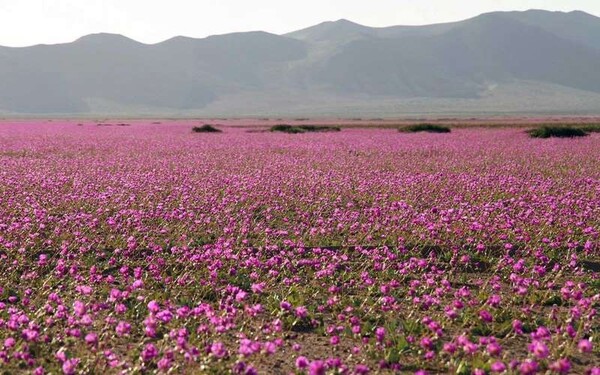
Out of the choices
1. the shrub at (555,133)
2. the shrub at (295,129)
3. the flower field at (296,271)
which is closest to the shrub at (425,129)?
the shrub at (295,129)

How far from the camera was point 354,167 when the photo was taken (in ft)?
65.5

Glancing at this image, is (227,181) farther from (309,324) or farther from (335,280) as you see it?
(309,324)

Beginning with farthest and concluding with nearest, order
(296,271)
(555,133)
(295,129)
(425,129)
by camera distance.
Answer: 1. (295,129)
2. (425,129)
3. (555,133)
4. (296,271)

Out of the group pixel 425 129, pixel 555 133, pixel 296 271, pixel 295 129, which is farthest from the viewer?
pixel 295 129

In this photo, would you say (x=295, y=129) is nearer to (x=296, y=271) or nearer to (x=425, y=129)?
(x=425, y=129)

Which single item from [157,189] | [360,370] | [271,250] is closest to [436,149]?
[157,189]

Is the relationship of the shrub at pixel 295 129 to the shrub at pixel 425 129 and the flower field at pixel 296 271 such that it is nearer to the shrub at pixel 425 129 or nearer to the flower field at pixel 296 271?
the shrub at pixel 425 129

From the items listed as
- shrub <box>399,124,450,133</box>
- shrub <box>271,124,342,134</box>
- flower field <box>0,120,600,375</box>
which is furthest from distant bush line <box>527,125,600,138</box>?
flower field <box>0,120,600,375</box>

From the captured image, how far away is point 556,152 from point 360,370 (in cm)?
2338

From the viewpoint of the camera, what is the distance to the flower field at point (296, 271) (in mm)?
5590

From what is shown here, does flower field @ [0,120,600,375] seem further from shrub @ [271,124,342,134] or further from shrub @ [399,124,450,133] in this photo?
shrub @ [271,124,342,134]

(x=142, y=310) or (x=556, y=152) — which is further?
(x=556, y=152)

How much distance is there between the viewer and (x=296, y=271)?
8.57 meters

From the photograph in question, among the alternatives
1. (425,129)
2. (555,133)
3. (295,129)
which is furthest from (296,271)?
(295,129)
